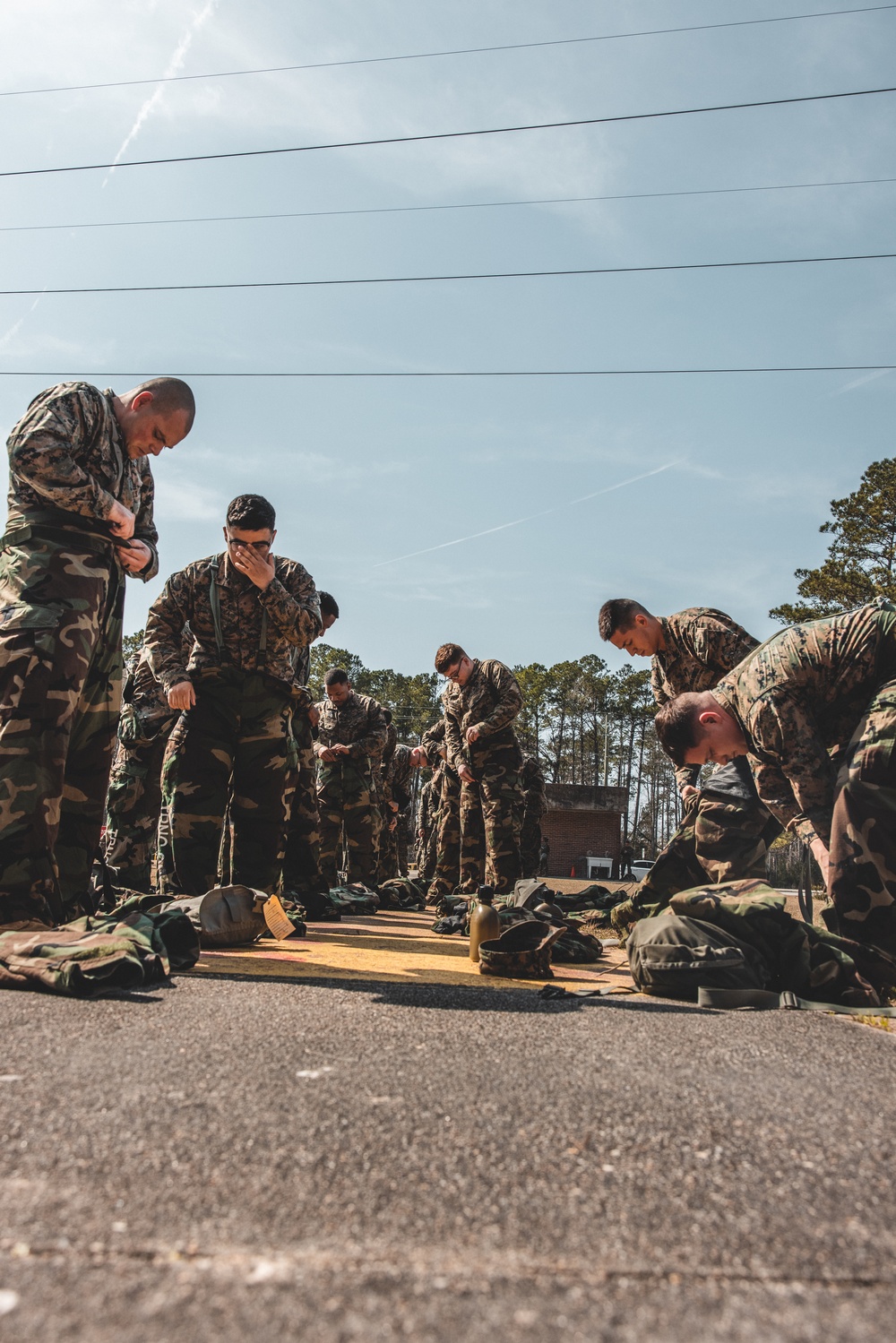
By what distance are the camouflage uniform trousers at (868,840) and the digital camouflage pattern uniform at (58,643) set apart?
2.69 metres

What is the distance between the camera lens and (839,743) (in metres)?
3.47

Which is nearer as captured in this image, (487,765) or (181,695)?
(181,695)

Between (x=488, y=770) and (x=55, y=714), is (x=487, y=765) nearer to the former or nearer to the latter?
(x=488, y=770)

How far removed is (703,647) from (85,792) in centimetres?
337

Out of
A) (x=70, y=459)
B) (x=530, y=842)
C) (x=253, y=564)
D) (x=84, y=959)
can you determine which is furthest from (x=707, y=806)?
(x=530, y=842)

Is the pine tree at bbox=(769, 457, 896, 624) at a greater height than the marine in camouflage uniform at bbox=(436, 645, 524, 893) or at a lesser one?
greater

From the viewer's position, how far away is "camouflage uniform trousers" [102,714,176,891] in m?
5.64

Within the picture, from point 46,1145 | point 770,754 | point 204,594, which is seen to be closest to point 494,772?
point 204,594

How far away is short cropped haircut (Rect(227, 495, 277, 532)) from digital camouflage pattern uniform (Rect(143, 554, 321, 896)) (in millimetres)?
304

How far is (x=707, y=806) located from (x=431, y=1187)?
3.99m

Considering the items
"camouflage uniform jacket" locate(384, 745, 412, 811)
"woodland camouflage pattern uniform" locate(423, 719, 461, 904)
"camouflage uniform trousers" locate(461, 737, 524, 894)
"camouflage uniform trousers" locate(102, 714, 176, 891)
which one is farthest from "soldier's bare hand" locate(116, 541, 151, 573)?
"camouflage uniform jacket" locate(384, 745, 412, 811)

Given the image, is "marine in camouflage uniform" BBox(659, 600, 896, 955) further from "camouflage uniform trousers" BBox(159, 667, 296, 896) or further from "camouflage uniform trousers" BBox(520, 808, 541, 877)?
"camouflage uniform trousers" BBox(520, 808, 541, 877)

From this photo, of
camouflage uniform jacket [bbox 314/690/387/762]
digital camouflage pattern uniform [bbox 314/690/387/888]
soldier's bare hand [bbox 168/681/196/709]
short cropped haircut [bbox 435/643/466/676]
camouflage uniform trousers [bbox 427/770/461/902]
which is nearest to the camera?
soldier's bare hand [bbox 168/681/196/709]

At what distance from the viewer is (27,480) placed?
3.00 meters
